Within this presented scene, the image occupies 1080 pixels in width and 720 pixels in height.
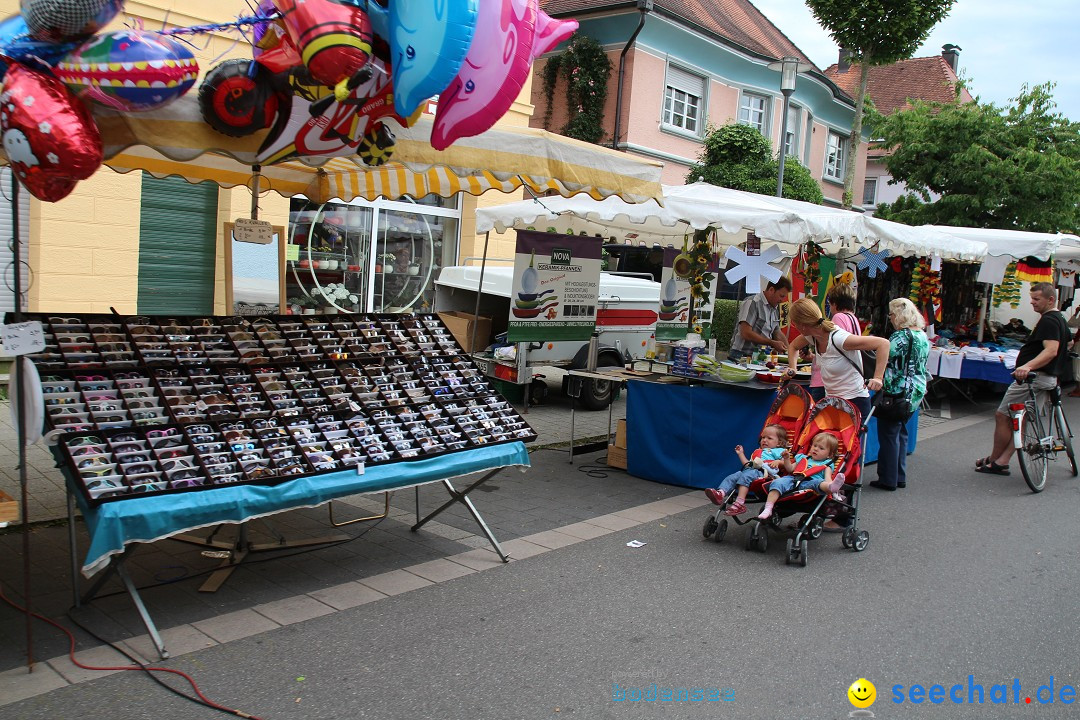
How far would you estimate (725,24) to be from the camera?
22906mm

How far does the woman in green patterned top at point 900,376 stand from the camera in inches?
301

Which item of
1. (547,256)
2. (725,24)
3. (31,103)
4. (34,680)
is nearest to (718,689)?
→ (34,680)

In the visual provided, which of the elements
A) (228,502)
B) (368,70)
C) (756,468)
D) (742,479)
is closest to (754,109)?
(756,468)

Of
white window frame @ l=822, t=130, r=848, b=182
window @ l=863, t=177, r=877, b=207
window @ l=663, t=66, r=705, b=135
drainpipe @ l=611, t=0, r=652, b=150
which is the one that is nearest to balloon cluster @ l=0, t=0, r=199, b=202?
drainpipe @ l=611, t=0, r=652, b=150

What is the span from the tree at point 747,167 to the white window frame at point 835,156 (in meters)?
8.45

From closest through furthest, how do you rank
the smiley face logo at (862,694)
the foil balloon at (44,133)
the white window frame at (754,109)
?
the foil balloon at (44,133) < the smiley face logo at (862,694) < the white window frame at (754,109)

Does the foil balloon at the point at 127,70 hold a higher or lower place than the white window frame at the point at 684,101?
lower

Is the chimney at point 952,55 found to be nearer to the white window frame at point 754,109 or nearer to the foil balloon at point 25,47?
the white window frame at point 754,109

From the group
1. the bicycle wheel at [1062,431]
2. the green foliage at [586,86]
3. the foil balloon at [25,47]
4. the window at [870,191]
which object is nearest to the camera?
the foil balloon at [25,47]

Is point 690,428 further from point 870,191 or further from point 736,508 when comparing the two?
point 870,191

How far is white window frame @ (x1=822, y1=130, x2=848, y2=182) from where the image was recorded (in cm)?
2683

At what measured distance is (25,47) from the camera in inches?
133

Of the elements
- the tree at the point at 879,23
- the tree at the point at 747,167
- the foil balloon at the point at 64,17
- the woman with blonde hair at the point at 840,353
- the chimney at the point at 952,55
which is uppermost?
the chimney at the point at 952,55

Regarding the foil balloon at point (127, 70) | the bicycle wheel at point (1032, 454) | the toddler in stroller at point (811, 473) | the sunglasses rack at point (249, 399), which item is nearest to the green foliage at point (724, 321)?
the bicycle wheel at point (1032, 454)
